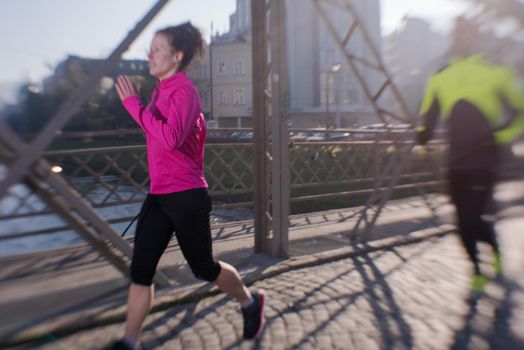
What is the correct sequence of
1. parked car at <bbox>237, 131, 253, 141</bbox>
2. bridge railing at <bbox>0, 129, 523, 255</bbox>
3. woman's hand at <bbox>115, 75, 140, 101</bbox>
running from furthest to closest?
parked car at <bbox>237, 131, 253, 141</bbox>
bridge railing at <bbox>0, 129, 523, 255</bbox>
woman's hand at <bbox>115, 75, 140, 101</bbox>

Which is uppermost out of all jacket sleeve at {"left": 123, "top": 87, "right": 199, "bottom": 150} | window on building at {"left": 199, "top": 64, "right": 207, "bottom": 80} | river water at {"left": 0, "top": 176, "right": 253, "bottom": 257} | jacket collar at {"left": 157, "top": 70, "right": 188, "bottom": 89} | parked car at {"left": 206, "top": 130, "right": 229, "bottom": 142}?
window on building at {"left": 199, "top": 64, "right": 207, "bottom": 80}

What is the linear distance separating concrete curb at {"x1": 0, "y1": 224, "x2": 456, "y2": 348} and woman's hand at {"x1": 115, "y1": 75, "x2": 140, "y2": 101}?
5.36ft

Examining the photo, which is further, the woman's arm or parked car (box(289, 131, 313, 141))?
parked car (box(289, 131, 313, 141))

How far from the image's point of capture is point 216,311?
12.7ft

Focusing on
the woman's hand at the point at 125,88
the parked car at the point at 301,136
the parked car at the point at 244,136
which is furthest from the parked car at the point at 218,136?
the woman's hand at the point at 125,88

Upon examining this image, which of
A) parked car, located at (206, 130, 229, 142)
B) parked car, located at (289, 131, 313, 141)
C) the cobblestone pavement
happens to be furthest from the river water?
parked car, located at (289, 131, 313, 141)

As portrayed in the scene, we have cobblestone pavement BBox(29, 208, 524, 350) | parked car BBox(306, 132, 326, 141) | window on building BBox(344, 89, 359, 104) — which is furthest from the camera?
window on building BBox(344, 89, 359, 104)

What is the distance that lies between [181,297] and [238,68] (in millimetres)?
2758

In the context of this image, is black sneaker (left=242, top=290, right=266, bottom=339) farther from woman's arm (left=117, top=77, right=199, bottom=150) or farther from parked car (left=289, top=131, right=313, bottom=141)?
parked car (left=289, top=131, right=313, bottom=141)

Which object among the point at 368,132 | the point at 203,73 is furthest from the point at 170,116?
the point at 368,132

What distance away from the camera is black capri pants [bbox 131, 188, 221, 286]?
2941 millimetres

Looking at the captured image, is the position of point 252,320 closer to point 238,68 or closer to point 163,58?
point 163,58

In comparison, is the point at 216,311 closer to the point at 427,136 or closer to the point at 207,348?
the point at 207,348

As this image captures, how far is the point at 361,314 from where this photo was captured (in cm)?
381
